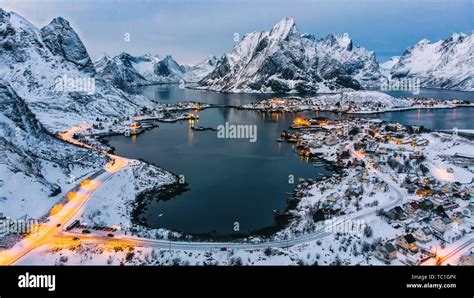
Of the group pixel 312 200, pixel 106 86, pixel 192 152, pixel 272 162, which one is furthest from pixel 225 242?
pixel 106 86

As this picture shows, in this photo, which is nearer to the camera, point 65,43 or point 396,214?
point 396,214

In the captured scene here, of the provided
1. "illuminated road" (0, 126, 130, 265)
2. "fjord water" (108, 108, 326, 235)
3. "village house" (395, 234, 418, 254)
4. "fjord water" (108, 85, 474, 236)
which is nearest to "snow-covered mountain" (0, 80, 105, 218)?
"illuminated road" (0, 126, 130, 265)

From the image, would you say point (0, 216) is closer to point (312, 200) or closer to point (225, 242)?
point (225, 242)

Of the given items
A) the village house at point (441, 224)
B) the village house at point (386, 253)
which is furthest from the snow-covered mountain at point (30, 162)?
the village house at point (441, 224)

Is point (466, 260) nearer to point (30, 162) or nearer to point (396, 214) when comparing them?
point (396, 214)

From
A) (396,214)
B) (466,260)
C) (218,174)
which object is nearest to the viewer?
(466,260)

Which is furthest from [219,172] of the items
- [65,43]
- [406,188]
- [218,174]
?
[65,43]
